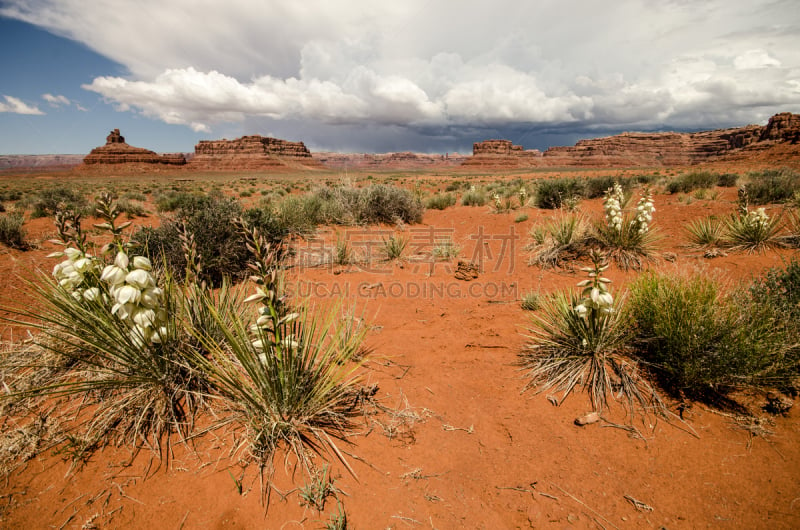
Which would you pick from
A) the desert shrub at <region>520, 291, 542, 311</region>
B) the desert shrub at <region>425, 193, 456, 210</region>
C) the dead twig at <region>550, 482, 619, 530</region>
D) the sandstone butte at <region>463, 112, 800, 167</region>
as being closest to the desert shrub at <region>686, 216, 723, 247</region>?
the desert shrub at <region>520, 291, 542, 311</region>

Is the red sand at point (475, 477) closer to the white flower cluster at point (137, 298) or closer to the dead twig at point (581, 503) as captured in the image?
the dead twig at point (581, 503)

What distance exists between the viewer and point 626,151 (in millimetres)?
102938

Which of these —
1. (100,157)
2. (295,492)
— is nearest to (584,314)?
(295,492)

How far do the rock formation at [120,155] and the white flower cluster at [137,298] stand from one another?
385 feet

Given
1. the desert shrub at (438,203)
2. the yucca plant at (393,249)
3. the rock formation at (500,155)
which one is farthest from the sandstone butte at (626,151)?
the yucca plant at (393,249)

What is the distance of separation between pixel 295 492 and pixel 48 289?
→ 2.37m

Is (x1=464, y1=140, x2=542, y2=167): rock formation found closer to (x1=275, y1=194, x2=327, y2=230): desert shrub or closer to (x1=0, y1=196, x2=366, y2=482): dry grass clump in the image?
(x1=275, y1=194, x2=327, y2=230): desert shrub

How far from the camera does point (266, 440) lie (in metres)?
2.08

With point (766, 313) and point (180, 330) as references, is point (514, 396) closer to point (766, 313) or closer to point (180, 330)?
point (766, 313)

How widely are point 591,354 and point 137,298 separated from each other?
3476 millimetres

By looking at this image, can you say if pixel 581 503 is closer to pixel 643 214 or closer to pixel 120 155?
pixel 643 214

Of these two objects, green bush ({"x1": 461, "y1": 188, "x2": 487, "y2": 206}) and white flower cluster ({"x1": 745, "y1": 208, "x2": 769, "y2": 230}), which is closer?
white flower cluster ({"x1": 745, "y1": 208, "x2": 769, "y2": 230})

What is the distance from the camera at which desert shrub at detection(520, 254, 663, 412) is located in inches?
104

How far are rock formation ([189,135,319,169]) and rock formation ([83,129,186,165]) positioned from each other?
7.57 m
